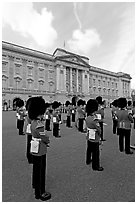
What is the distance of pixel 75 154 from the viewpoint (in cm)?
545

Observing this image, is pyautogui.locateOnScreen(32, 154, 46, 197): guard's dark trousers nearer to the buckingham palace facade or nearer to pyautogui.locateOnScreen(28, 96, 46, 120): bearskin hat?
pyautogui.locateOnScreen(28, 96, 46, 120): bearskin hat

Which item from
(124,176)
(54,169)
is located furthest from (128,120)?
(54,169)

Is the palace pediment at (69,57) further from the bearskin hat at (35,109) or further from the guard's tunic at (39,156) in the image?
the guard's tunic at (39,156)

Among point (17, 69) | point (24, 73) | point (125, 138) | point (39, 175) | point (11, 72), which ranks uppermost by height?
point (17, 69)


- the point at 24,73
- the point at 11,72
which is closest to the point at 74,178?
the point at 11,72

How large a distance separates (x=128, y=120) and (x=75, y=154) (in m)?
2.04

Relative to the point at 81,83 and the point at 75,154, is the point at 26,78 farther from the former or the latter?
the point at 75,154

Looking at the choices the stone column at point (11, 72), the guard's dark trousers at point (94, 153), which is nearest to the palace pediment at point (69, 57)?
the stone column at point (11, 72)

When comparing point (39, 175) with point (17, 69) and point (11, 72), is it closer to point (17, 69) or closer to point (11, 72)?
point (11, 72)

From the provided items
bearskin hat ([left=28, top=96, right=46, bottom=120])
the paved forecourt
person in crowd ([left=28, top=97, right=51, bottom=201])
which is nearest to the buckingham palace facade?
the paved forecourt

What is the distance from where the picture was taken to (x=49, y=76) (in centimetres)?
5016

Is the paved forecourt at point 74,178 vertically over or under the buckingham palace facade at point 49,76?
under

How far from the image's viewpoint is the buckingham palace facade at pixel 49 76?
42031 millimetres

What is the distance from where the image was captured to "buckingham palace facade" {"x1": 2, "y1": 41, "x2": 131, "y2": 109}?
138ft
